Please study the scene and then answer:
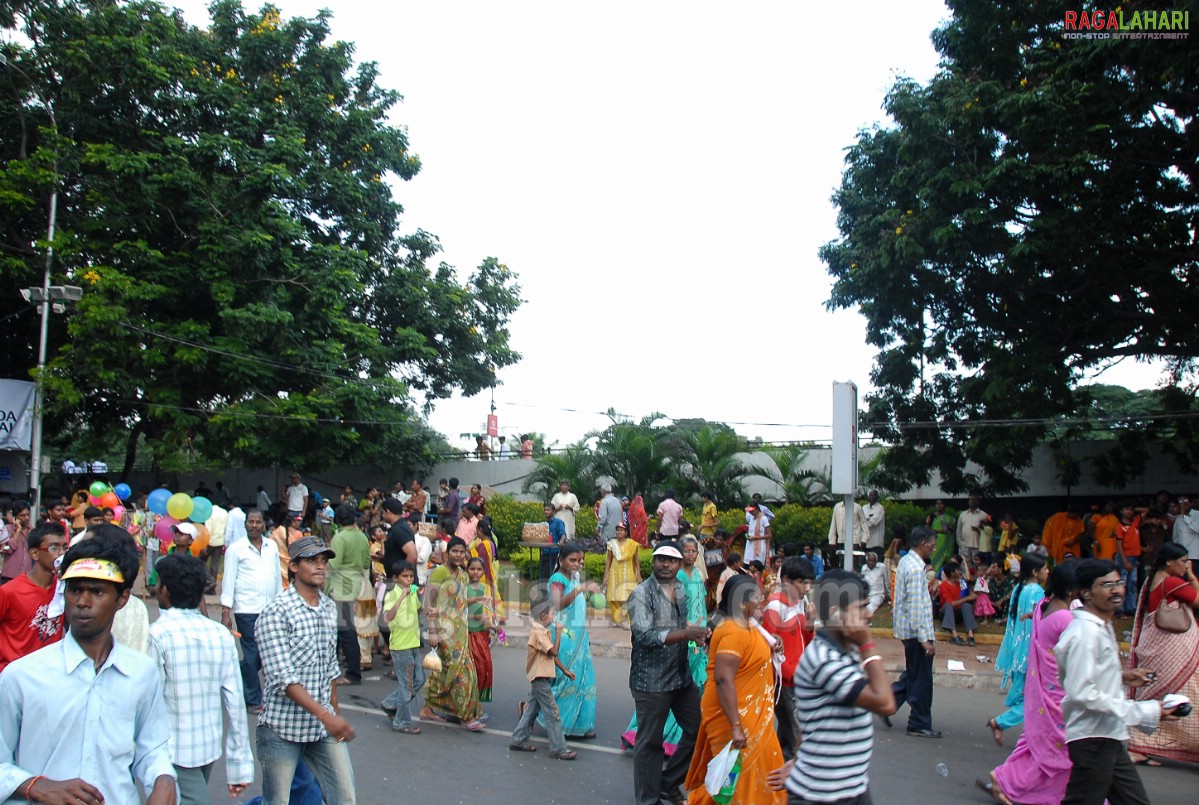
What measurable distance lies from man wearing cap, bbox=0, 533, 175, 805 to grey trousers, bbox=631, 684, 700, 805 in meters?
3.41

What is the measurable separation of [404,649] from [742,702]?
163 inches

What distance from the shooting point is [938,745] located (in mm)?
8055

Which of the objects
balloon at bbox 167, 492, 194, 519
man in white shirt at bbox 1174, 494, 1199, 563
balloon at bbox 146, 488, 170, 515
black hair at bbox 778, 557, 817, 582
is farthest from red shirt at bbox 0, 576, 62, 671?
man in white shirt at bbox 1174, 494, 1199, 563

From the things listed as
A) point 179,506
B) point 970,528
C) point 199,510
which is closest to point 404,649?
point 179,506

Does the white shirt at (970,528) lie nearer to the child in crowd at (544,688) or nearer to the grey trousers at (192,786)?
the child in crowd at (544,688)

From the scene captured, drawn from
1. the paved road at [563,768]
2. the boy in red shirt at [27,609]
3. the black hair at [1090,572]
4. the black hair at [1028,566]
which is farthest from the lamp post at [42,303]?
the black hair at [1090,572]

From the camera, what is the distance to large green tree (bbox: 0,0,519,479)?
22.7 m

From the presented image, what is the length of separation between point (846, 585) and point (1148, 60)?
1173cm

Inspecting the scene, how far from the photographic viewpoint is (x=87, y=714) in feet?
10.1

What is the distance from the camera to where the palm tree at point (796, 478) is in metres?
22.3

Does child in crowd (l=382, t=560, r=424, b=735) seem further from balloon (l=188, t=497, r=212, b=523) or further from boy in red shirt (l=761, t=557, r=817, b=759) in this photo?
balloon (l=188, t=497, r=212, b=523)

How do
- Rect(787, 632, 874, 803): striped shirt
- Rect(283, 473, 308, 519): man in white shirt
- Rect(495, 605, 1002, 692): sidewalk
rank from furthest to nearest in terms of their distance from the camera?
Rect(283, 473, 308, 519): man in white shirt < Rect(495, 605, 1002, 692): sidewalk < Rect(787, 632, 874, 803): striped shirt

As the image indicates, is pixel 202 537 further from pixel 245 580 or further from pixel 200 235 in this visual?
pixel 200 235

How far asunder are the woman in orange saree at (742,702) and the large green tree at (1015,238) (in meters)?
11.3
